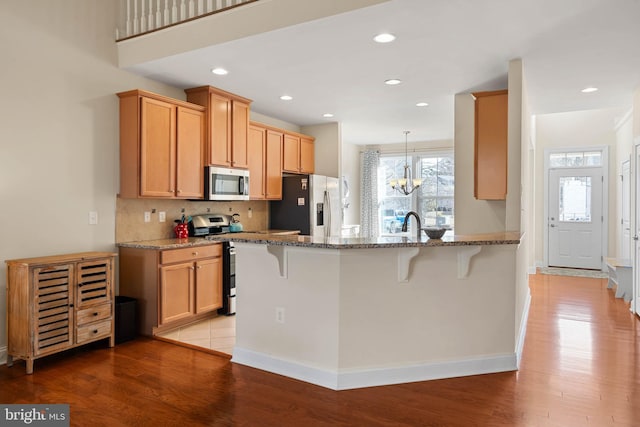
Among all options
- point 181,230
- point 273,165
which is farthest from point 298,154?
point 181,230

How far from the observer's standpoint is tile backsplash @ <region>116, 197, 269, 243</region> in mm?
4164

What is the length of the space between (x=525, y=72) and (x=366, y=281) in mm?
2900

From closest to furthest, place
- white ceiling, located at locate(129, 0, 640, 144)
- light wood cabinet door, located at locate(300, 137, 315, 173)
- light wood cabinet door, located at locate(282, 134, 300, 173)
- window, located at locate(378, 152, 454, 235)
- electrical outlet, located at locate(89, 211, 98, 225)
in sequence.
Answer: white ceiling, located at locate(129, 0, 640, 144)
electrical outlet, located at locate(89, 211, 98, 225)
light wood cabinet door, located at locate(282, 134, 300, 173)
light wood cabinet door, located at locate(300, 137, 315, 173)
window, located at locate(378, 152, 454, 235)

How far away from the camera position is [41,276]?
3.12m

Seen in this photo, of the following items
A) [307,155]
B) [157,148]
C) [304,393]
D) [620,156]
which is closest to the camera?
[304,393]

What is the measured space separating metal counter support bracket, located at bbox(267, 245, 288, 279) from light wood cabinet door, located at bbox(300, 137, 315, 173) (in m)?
3.63

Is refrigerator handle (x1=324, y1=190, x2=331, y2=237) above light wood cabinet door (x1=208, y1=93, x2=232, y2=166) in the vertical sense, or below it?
below

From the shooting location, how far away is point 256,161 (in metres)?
5.64

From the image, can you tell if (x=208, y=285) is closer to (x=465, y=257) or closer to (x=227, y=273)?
(x=227, y=273)

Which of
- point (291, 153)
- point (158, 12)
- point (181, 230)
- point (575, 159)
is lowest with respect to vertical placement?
point (181, 230)

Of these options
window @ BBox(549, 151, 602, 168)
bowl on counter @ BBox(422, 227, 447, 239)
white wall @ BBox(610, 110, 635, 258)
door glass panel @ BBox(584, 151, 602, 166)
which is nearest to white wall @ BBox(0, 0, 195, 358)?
bowl on counter @ BBox(422, 227, 447, 239)

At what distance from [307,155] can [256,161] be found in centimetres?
130

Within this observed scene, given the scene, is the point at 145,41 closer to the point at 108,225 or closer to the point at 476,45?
the point at 108,225

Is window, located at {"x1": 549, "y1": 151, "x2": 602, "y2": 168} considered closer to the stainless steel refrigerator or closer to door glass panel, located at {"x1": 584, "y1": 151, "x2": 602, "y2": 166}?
door glass panel, located at {"x1": 584, "y1": 151, "x2": 602, "y2": 166}
